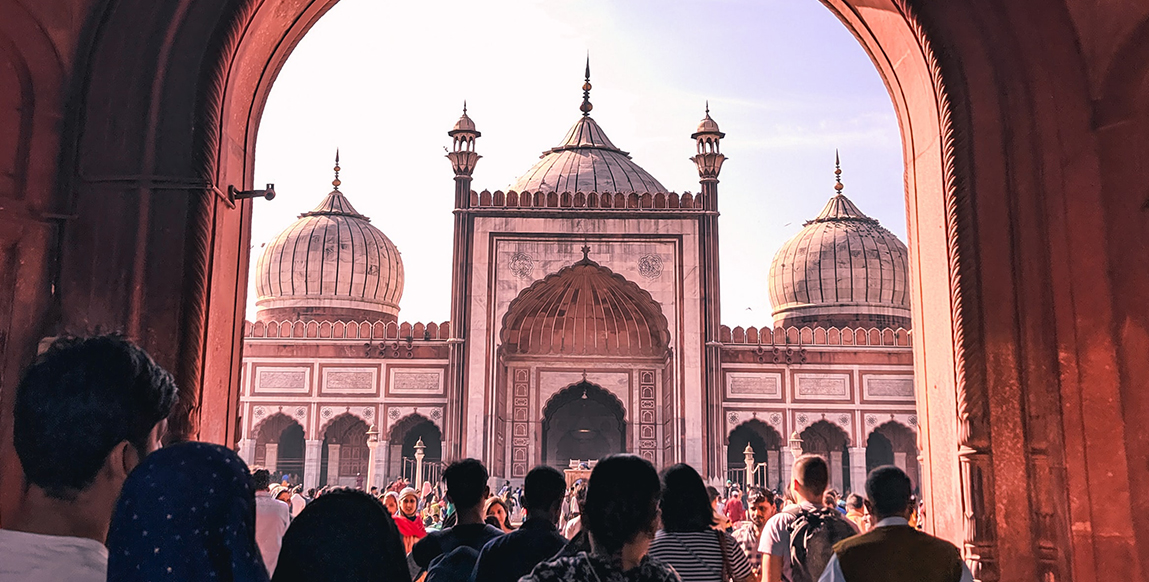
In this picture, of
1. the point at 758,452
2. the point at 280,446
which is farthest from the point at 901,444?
the point at 280,446

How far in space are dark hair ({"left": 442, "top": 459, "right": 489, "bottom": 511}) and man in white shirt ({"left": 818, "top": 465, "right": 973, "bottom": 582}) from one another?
99 centimetres

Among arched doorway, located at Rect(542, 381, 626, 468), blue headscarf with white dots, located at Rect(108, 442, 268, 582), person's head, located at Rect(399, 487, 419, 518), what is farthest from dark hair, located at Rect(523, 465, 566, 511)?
arched doorway, located at Rect(542, 381, 626, 468)

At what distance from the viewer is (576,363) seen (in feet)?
57.9

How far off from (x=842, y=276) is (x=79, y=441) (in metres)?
21.1

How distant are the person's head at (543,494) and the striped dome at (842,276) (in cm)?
1919

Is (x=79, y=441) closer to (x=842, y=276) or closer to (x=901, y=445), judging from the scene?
(x=901, y=445)

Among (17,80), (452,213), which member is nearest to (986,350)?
(17,80)

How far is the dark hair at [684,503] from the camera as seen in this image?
2359 mm

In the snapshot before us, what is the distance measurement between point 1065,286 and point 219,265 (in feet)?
10.2

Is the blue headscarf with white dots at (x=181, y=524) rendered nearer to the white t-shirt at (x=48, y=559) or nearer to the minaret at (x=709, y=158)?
the white t-shirt at (x=48, y=559)

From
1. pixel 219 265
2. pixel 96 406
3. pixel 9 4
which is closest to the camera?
pixel 96 406

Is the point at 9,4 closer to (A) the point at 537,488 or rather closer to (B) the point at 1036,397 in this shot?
(A) the point at 537,488

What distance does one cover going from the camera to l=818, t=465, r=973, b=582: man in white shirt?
2182mm

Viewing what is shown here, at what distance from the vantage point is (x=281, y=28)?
4125 millimetres
